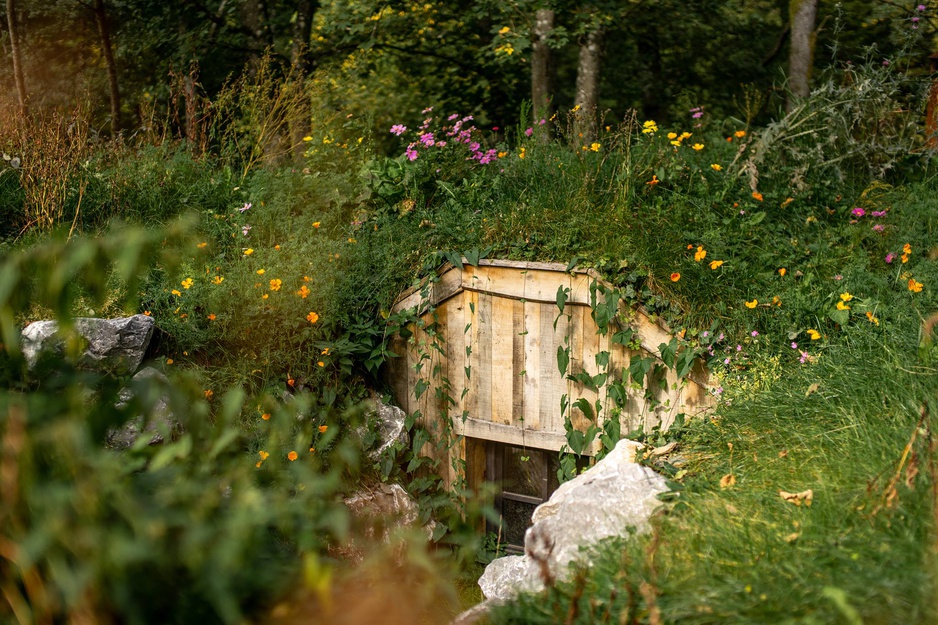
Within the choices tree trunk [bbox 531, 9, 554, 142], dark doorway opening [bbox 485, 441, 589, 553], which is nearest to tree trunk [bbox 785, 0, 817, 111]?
tree trunk [bbox 531, 9, 554, 142]

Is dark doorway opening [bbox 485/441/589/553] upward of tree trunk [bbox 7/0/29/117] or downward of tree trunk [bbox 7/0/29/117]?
downward

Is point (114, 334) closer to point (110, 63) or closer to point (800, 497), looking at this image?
point (800, 497)

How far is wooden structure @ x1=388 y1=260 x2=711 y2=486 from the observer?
5.34 meters

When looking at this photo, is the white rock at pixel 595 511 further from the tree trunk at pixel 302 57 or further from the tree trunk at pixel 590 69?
the tree trunk at pixel 302 57

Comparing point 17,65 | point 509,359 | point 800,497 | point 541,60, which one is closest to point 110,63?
point 17,65

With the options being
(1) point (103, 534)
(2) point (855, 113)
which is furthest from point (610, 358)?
(1) point (103, 534)

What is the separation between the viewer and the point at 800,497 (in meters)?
2.91

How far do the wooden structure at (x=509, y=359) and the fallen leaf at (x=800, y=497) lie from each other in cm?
210

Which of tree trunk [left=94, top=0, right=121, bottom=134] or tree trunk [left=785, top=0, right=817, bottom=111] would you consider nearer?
tree trunk [left=785, top=0, right=817, bottom=111]

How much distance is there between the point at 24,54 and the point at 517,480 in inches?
289

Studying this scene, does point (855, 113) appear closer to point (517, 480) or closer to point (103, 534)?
point (517, 480)

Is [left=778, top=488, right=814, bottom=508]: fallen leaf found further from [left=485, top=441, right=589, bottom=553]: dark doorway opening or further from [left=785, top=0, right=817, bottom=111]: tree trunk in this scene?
[left=785, top=0, right=817, bottom=111]: tree trunk

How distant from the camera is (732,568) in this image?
261 cm

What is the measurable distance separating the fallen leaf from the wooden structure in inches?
82.9
